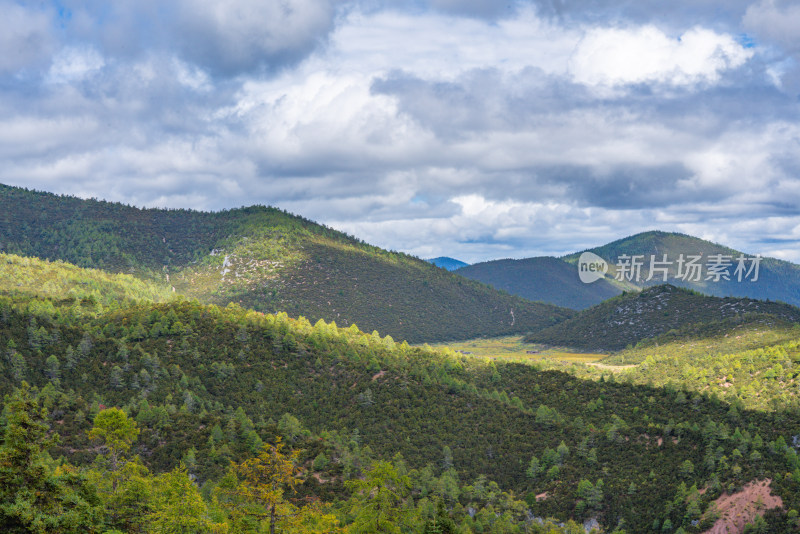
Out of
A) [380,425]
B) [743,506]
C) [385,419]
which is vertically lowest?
[743,506]

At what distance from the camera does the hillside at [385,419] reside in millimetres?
94125

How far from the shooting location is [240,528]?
47.7 m

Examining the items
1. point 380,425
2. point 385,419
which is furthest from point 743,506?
point 385,419

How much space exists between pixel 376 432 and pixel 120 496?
74994 millimetres

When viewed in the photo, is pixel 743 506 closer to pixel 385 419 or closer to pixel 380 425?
pixel 380 425

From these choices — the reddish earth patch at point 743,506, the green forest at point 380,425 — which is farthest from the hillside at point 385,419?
the reddish earth patch at point 743,506

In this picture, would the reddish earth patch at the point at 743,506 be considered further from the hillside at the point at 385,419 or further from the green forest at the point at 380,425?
the hillside at the point at 385,419

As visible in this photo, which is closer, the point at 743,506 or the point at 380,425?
the point at 743,506

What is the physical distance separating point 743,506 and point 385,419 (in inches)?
2466

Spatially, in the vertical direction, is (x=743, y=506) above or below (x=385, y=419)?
below

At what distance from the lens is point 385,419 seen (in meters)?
125

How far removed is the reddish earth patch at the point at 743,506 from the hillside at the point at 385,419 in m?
1.51

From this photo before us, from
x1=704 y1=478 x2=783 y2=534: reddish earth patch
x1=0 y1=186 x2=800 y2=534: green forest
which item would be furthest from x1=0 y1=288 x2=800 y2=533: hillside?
x1=704 y1=478 x2=783 y2=534: reddish earth patch

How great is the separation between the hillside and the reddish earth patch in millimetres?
1508
